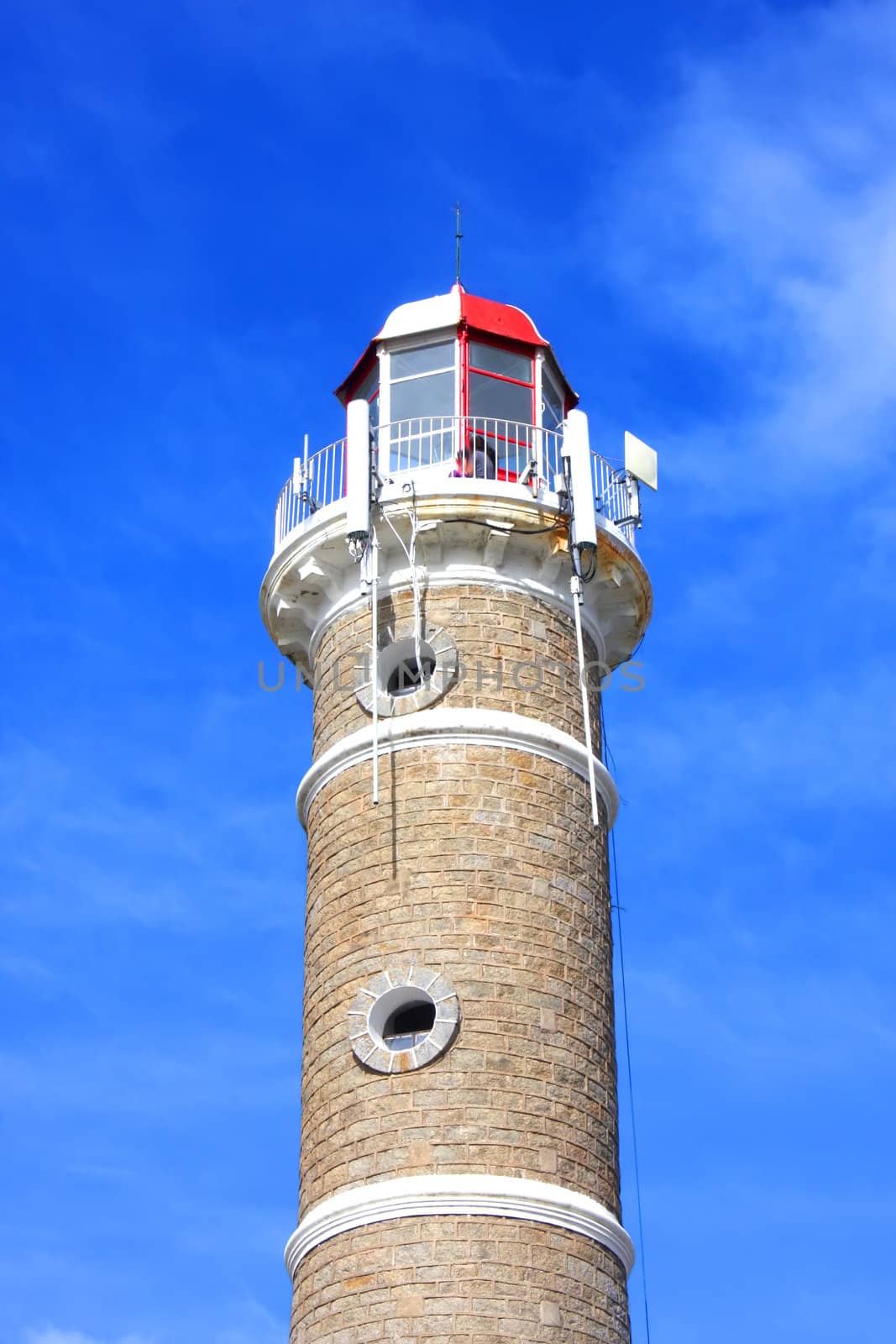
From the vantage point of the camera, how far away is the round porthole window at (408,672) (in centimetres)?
2486

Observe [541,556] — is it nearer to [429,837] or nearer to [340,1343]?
[429,837]

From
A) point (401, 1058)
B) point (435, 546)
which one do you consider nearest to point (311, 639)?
point (435, 546)

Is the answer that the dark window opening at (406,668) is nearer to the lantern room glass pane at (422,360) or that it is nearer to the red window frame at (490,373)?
the red window frame at (490,373)

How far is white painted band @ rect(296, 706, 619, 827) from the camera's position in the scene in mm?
24469

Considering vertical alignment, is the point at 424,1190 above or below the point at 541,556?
below

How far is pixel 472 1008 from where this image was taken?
22828 mm

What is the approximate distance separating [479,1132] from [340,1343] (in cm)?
249

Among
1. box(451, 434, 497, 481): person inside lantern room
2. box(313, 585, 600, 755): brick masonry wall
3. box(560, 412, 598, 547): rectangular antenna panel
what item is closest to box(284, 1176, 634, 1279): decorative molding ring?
box(313, 585, 600, 755): brick masonry wall

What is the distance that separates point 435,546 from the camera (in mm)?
25828

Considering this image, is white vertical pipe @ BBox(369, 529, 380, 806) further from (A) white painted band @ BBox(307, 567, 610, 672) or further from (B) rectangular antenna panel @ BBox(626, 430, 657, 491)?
(B) rectangular antenna panel @ BBox(626, 430, 657, 491)

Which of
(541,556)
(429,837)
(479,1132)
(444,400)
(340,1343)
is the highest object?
(444,400)

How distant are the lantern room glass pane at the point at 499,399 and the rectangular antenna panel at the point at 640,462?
4.44ft

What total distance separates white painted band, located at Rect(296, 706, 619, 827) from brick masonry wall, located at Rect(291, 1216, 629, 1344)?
5.47 m

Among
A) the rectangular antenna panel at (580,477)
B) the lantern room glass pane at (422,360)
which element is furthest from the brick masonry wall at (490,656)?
the lantern room glass pane at (422,360)
